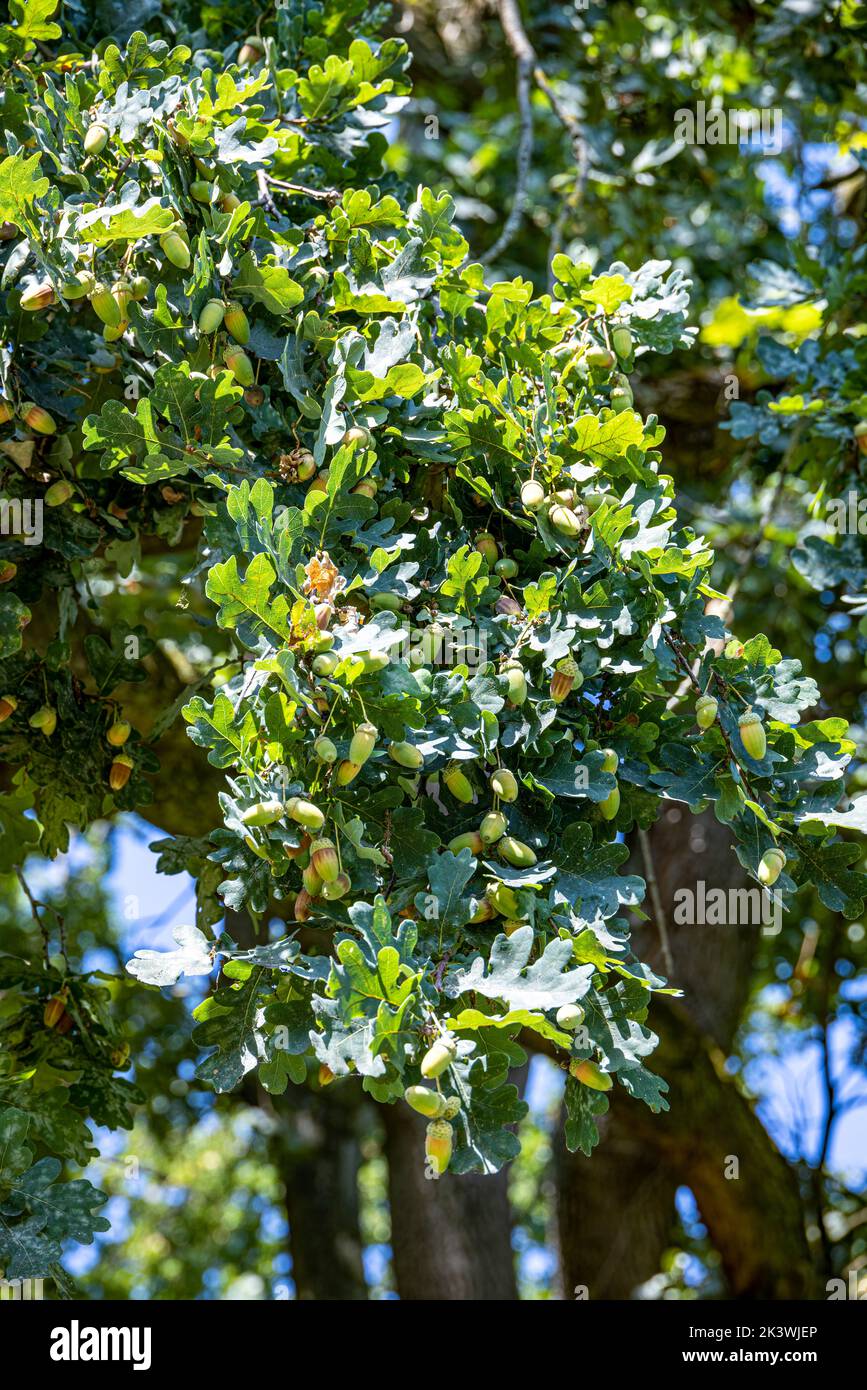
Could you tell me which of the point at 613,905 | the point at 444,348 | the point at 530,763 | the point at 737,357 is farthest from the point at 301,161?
the point at 737,357

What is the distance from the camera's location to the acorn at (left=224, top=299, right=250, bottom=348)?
1869mm

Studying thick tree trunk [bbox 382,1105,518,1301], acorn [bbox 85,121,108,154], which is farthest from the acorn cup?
thick tree trunk [bbox 382,1105,518,1301]

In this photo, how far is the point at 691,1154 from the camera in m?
3.71

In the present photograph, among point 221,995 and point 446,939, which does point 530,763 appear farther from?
point 221,995

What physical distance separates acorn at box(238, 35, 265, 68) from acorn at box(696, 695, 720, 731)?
158cm

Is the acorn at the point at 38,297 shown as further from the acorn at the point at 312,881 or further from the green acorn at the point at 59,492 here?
the acorn at the point at 312,881

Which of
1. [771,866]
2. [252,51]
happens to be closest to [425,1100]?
[771,866]

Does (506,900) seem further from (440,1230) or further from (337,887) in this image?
(440,1230)

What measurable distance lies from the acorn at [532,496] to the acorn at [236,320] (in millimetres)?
453

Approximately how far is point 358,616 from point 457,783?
24cm

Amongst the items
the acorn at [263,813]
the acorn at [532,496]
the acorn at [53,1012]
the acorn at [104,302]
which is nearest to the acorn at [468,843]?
the acorn at [263,813]

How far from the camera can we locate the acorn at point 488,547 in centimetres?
187

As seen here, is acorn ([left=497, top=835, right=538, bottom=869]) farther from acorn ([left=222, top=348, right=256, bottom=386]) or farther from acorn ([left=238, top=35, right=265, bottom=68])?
acorn ([left=238, top=35, right=265, bottom=68])

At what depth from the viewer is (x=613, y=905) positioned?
1.62 meters
